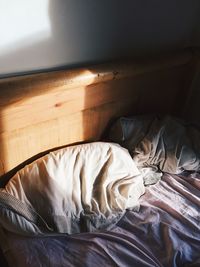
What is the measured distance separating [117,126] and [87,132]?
0.45 feet

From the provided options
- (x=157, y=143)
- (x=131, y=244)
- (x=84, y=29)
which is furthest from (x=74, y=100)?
(x=131, y=244)

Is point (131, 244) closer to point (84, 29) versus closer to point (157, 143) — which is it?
point (157, 143)

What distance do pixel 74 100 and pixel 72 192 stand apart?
13.7 inches

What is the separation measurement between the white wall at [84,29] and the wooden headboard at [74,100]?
2.7 inches

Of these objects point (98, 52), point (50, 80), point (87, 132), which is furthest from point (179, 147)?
point (50, 80)

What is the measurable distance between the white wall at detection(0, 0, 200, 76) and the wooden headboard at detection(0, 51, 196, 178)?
69 millimetres

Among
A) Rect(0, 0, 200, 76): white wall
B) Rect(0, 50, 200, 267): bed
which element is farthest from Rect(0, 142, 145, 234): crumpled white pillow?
Rect(0, 0, 200, 76): white wall

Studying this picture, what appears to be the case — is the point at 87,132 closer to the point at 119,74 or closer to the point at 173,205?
the point at 119,74

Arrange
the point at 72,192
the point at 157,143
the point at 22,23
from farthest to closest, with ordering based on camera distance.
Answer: the point at 157,143, the point at 72,192, the point at 22,23

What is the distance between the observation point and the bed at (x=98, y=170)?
90cm

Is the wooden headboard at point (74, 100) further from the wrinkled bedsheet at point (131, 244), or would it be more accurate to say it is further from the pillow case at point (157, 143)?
the wrinkled bedsheet at point (131, 244)

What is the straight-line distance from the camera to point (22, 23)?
86 cm

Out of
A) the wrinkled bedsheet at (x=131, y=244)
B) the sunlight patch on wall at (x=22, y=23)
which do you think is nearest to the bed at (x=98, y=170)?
the wrinkled bedsheet at (x=131, y=244)

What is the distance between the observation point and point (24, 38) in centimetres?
89
